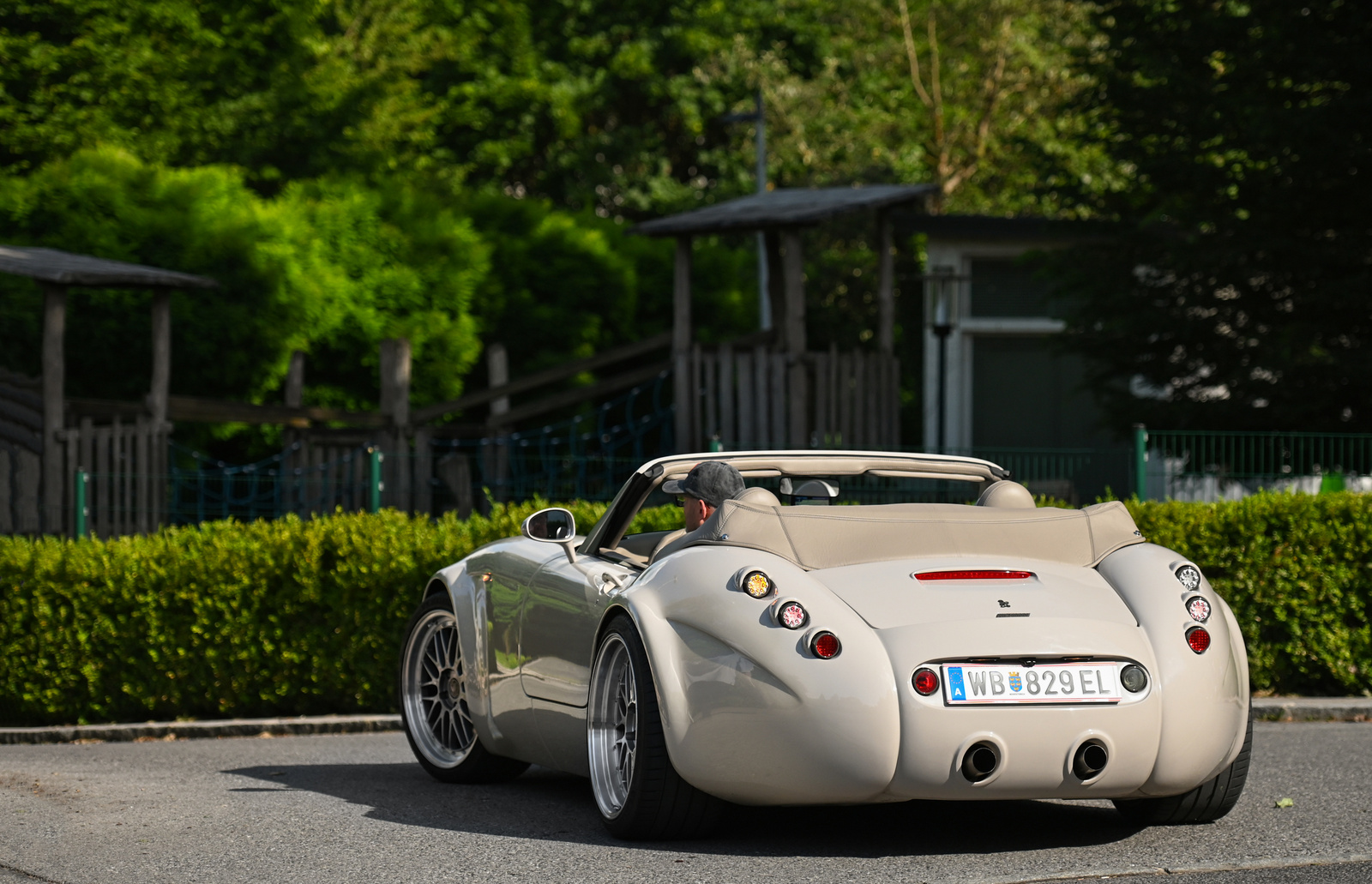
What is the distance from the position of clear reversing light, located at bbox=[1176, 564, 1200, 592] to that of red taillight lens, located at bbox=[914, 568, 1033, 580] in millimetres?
534

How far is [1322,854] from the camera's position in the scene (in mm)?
5543

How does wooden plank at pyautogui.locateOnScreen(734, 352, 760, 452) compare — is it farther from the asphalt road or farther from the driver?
the driver

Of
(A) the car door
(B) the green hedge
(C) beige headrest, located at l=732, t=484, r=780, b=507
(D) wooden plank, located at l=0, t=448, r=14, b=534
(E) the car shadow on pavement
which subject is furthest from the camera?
(D) wooden plank, located at l=0, t=448, r=14, b=534

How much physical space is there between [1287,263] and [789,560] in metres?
13.2

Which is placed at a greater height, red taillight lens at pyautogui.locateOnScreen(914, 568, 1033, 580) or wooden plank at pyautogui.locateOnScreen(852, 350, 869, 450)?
wooden plank at pyautogui.locateOnScreen(852, 350, 869, 450)

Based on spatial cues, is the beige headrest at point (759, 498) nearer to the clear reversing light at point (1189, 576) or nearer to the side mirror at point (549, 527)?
the side mirror at point (549, 527)

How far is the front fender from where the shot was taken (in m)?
5.26

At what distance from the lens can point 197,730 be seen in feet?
34.1

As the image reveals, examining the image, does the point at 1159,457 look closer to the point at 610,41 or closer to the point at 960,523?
the point at 960,523

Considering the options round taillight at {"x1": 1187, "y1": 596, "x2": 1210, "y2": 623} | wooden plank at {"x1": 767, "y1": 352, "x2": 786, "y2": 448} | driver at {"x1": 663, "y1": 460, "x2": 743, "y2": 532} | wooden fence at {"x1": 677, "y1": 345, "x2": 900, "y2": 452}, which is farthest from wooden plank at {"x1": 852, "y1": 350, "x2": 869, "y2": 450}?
round taillight at {"x1": 1187, "y1": 596, "x2": 1210, "y2": 623}

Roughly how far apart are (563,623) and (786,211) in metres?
12.0

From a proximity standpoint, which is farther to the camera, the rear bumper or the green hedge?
the green hedge

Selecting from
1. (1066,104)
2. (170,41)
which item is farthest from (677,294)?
(170,41)

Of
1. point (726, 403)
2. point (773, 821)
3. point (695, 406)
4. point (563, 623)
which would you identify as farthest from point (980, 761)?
point (695, 406)
